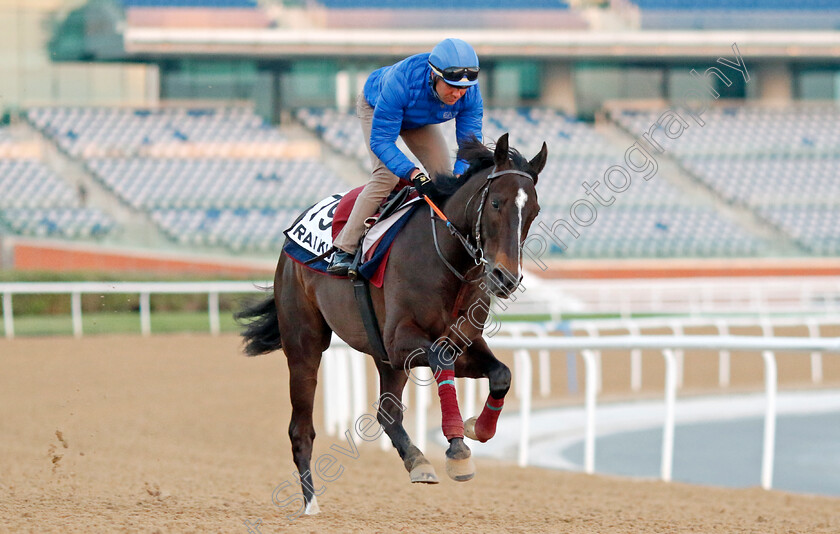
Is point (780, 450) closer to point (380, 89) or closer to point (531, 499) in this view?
point (531, 499)

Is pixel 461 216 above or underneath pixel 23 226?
above

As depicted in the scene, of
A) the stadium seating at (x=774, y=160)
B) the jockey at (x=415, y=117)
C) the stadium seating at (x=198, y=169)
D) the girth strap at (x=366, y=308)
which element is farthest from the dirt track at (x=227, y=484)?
the stadium seating at (x=774, y=160)

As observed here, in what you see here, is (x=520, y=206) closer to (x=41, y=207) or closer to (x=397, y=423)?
(x=397, y=423)

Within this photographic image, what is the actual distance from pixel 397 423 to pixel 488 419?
532 millimetres

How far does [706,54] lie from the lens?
24828 mm

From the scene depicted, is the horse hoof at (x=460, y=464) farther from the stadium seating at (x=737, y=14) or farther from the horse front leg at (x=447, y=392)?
the stadium seating at (x=737, y=14)

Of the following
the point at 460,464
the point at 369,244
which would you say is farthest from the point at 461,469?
the point at 369,244

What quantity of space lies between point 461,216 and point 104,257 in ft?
51.0

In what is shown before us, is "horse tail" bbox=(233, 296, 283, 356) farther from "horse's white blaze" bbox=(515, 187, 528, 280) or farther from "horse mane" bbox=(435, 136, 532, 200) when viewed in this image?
"horse's white blaze" bbox=(515, 187, 528, 280)

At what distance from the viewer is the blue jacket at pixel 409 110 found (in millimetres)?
4262

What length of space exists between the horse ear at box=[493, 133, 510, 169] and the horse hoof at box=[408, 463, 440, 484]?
1.11m

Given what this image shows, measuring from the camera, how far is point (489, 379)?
402 cm

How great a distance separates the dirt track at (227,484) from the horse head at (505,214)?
1.09 metres

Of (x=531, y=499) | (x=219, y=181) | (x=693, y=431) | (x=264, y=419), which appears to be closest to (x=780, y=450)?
(x=693, y=431)
